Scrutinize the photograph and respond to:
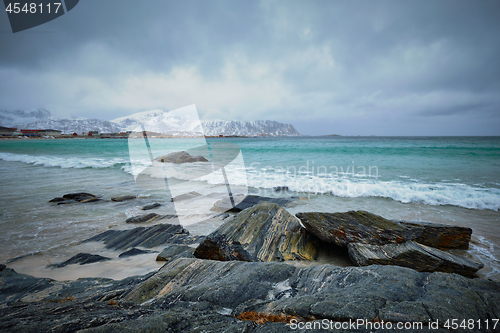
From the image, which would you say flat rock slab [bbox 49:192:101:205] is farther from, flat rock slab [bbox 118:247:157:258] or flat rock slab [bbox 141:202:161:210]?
flat rock slab [bbox 118:247:157:258]

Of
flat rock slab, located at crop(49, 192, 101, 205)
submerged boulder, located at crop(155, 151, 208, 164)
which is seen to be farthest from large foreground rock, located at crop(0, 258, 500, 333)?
submerged boulder, located at crop(155, 151, 208, 164)

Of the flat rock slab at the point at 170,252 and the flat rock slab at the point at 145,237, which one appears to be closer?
the flat rock slab at the point at 170,252

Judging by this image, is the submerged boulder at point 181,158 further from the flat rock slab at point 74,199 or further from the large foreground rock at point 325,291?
the large foreground rock at point 325,291

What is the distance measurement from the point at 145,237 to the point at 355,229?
4.82 m

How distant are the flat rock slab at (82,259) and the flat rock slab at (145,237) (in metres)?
0.48

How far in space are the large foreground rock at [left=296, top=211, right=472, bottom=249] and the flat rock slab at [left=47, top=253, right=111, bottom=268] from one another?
4.31 meters

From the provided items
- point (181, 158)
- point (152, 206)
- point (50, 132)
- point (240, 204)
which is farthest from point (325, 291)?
point (50, 132)

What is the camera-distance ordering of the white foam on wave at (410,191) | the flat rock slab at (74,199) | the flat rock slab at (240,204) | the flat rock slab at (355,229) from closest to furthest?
the flat rock slab at (355,229), the flat rock slab at (240,204), the white foam on wave at (410,191), the flat rock slab at (74,199)

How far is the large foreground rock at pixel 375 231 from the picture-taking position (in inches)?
153

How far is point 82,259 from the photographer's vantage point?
13.5 ft

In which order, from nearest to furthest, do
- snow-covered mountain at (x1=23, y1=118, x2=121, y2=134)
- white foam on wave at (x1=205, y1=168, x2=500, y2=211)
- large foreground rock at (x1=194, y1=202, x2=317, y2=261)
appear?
large foreground rock at (x1=194, y1=202, x2=317, y2=261)
white foam on wave at (x1=205, y1=168, x2=500, y2=211)
snow-covered mountain at (x1=23, y1=118, x2=121, y2=134)

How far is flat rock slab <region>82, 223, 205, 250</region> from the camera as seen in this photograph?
4832 millimetres
